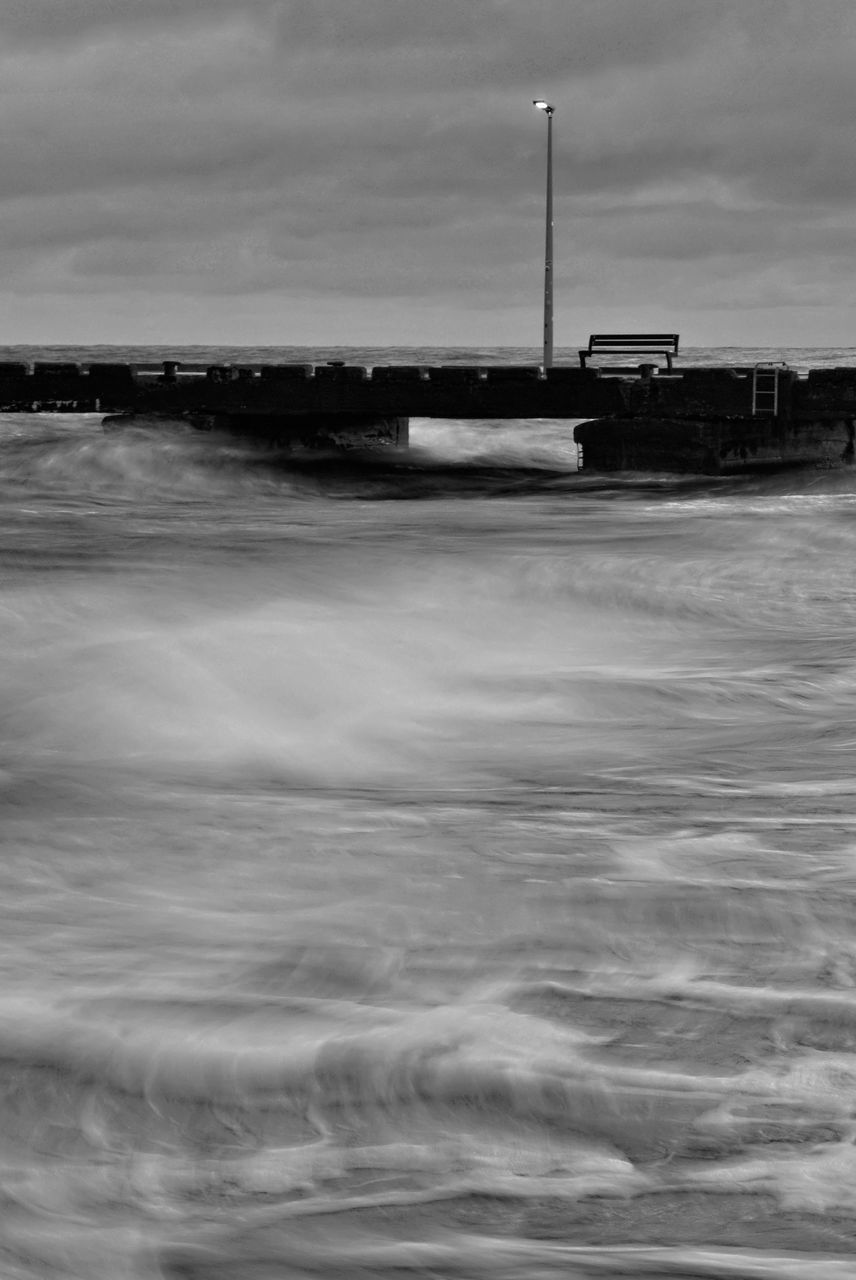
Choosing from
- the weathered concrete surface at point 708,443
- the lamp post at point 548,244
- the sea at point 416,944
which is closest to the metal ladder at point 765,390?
the weathered concrete surface at point 708,443

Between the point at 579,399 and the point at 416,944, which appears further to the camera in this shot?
the point at 579,399

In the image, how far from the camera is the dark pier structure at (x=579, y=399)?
829 inches

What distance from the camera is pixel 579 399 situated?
2158 centimetres

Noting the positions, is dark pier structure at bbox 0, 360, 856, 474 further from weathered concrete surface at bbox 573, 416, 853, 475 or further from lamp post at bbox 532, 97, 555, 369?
lamp post at bbox 532, 97, 555, 369

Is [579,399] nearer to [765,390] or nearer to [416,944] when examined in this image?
[765,390]

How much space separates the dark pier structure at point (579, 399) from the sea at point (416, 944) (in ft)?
32.5

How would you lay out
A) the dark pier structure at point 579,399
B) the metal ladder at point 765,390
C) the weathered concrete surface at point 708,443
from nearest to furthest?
the metal ladder at point 765,390, the dark pier structure at point 579,399, the weathered concrete surface at point 708,443

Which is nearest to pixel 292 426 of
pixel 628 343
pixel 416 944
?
pixel 628 343

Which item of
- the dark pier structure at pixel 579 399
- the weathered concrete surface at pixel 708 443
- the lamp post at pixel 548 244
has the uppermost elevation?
the lamp post at pixel 548 244

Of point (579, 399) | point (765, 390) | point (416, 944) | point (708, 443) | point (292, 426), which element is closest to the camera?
point (416, 944)

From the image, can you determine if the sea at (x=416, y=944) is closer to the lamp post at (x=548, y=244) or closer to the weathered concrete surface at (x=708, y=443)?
the weathered concrete surface at (x=708, y=443)

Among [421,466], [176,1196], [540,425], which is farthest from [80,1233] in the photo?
[540,425]

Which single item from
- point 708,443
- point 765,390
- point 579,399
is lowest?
point 708,443

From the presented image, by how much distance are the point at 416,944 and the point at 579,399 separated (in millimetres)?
17483
